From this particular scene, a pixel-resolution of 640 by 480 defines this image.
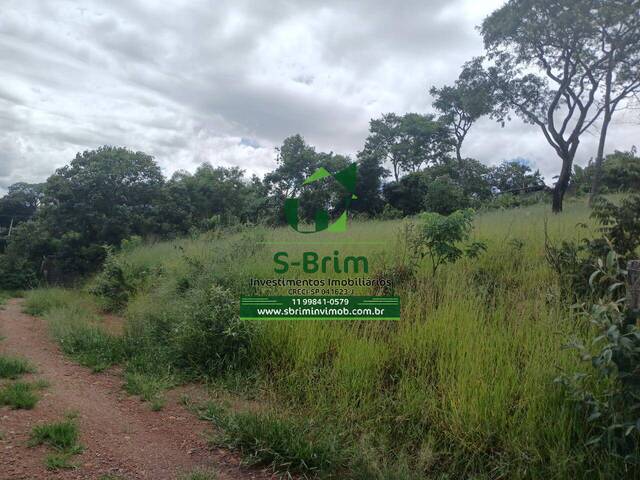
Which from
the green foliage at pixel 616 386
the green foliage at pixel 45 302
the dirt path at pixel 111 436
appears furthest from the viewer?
the green foliage at pixel 45 302

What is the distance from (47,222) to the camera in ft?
52.0

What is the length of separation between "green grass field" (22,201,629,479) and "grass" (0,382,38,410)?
982 millimetres

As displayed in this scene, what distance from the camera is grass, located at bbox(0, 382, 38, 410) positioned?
3.07 meters

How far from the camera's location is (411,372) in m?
3.10

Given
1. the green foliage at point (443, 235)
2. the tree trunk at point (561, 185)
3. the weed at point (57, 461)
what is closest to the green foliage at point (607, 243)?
the green foliage at point (443, 235)

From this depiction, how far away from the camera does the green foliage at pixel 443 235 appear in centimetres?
437

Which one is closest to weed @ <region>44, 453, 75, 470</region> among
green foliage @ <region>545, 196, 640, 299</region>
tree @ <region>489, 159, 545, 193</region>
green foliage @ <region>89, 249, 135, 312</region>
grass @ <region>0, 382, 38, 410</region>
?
grass @ <region>0, 382, 38, 410</region>

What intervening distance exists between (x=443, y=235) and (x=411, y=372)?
1897 millimetres

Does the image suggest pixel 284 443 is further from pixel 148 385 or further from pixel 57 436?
pixel 148 385

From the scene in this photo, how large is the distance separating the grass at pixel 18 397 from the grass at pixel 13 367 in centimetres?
44

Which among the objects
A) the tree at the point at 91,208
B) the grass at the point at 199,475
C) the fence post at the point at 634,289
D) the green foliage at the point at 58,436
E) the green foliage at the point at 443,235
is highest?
Result: the tree at the point at 91,208

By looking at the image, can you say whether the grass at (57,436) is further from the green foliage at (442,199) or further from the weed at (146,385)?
the green foliage at (442,199)

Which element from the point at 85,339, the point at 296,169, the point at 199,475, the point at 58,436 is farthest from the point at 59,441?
the point at 296,169

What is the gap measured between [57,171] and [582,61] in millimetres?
20150
